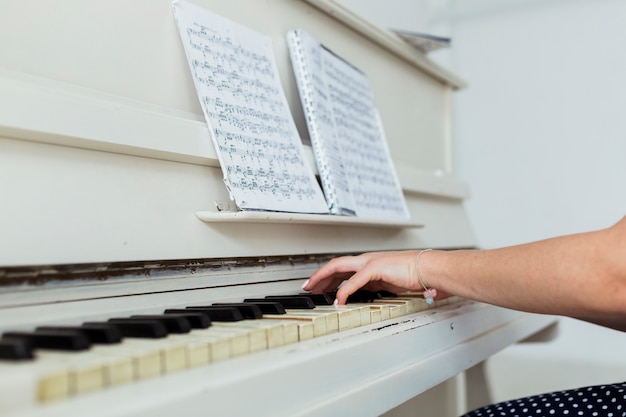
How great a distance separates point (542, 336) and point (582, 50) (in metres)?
1.21

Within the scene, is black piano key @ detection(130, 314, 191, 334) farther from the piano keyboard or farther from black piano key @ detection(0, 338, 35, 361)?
black piano key @ detection(0, 338, 35, 361)

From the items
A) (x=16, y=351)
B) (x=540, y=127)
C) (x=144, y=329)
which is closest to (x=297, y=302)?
(x=144, y=329)

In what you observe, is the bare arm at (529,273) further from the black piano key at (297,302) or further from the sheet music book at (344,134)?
the sheet music book at (344,134)

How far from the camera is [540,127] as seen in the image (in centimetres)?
265

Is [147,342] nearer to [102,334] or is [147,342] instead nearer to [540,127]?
[102,334]

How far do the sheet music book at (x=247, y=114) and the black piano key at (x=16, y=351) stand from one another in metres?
0.51

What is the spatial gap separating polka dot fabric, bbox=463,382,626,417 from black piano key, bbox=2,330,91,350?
738mm

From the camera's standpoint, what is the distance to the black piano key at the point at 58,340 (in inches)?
23.0

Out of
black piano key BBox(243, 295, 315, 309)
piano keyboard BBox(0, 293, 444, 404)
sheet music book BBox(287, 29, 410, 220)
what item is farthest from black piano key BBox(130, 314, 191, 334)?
sheet music book BBox(287, 29, 410, 220)

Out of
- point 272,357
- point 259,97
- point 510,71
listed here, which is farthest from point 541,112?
point 272,357

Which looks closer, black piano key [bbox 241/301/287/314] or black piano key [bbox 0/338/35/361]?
black piano key [bbox 0/338/35/361]

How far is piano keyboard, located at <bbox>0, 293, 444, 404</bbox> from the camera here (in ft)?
1.63

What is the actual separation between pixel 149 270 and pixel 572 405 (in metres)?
0.70

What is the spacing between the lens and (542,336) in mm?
1940
